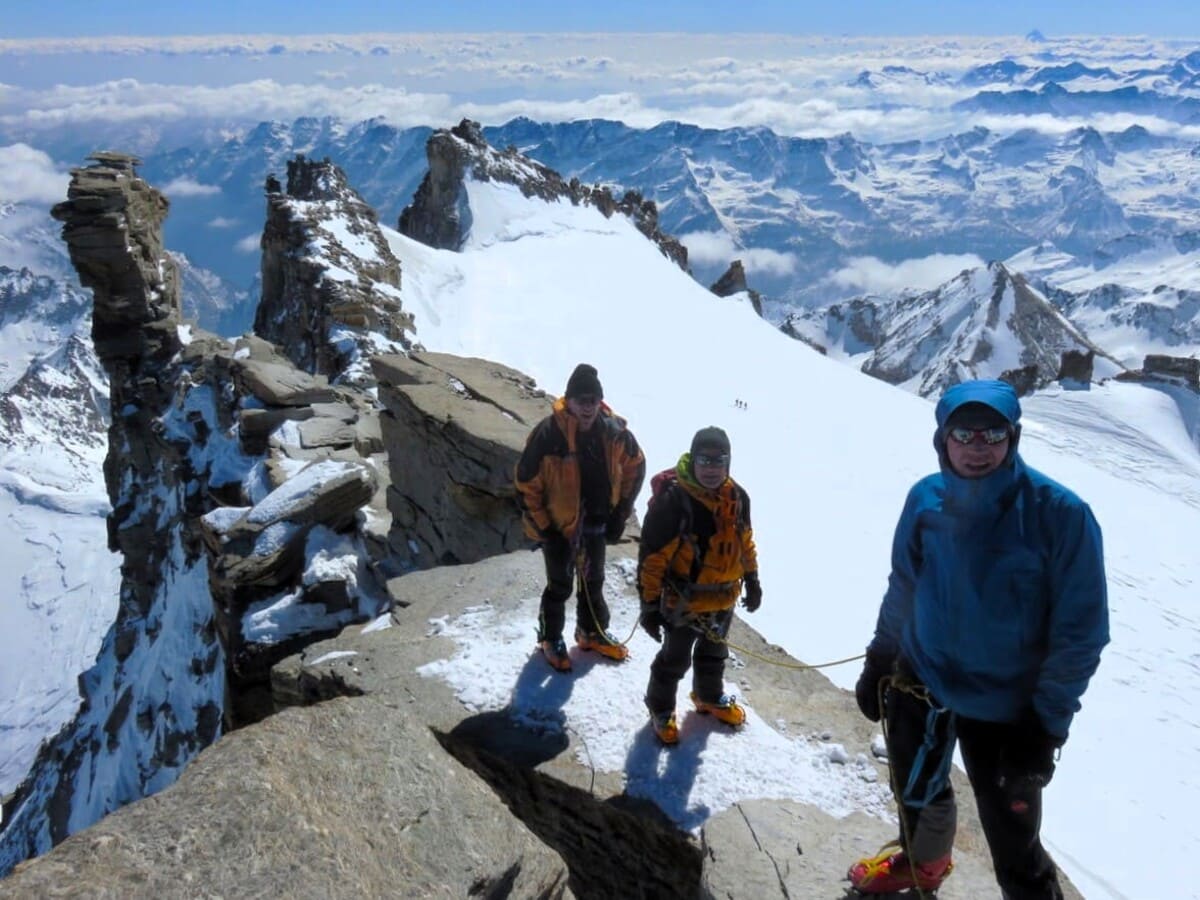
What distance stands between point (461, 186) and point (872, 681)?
58825 millimetres

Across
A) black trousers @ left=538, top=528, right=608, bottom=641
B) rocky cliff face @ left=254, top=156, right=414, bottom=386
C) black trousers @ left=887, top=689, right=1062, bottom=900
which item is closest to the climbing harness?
black trousers @ left=887, top=689, right=1062, bottom=900

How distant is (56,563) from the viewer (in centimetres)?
16338

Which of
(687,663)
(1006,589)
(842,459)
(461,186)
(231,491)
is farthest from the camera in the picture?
(461,186)

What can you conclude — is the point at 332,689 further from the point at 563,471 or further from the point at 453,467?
the point at 453,467

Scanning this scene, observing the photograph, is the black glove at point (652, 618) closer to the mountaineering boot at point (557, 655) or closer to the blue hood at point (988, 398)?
the mountaineering boot at point (557, 655)

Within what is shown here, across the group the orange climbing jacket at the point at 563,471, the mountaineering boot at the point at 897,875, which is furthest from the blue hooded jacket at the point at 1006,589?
the orange climbing jacket at the point at 563,471

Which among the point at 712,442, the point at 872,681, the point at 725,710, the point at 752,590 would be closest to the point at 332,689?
the point at 725,710

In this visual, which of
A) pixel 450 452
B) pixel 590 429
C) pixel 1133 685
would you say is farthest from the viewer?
pixel 1133 685

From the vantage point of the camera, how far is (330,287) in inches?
1072

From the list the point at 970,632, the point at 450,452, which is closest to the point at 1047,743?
the point at 970,632

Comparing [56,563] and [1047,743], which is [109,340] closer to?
[1047,743]

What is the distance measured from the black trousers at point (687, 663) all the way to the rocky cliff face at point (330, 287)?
1513 cm

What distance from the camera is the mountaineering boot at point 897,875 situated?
4527 millimetres

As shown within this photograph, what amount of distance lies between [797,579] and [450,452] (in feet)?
23.8
